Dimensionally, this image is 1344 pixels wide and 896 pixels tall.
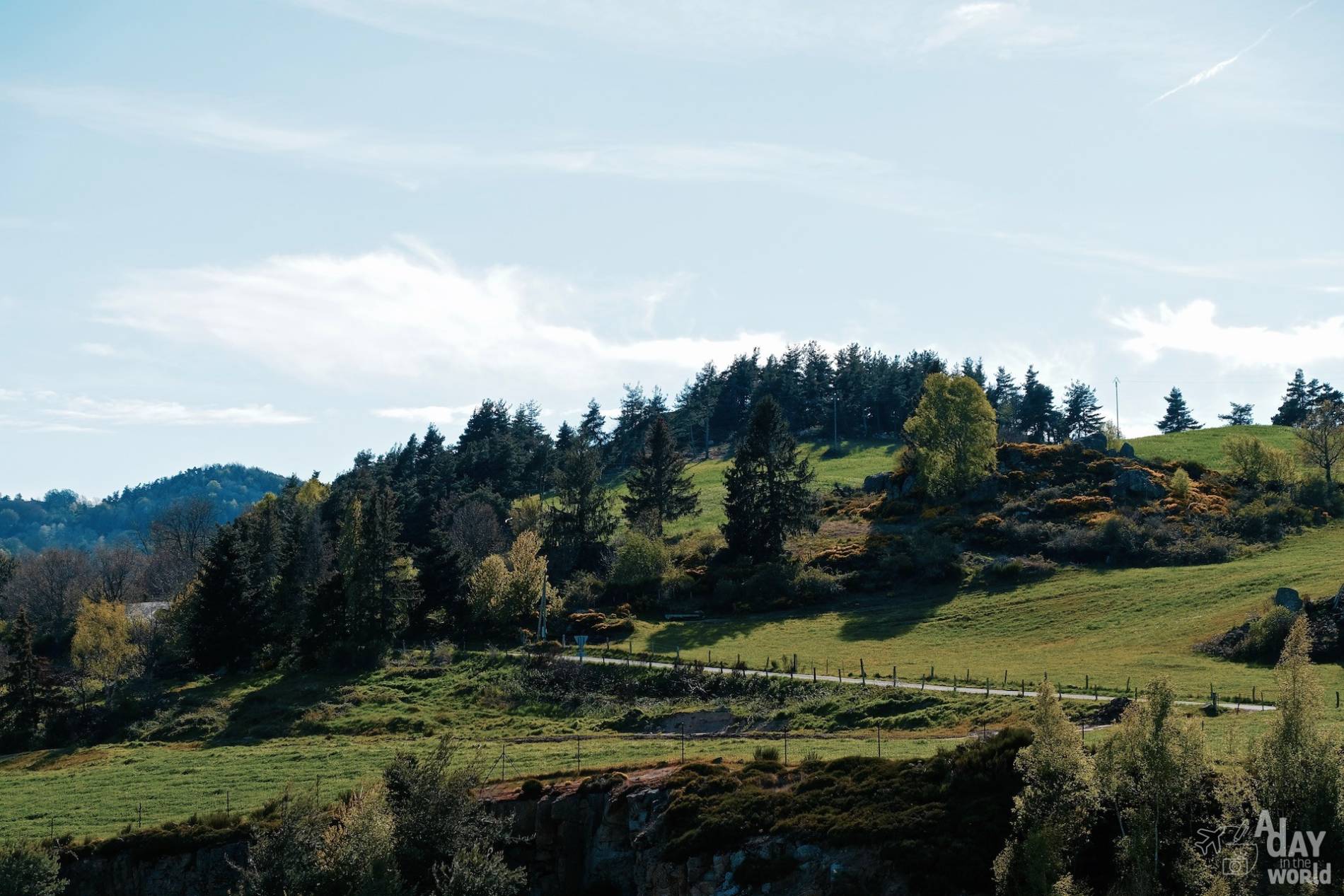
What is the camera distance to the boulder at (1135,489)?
A: 97.5 m

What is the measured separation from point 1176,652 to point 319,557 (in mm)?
67135

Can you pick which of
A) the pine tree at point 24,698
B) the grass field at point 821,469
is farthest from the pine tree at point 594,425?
the pine tree at point 24,698

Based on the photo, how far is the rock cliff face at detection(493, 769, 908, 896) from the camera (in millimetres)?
34281

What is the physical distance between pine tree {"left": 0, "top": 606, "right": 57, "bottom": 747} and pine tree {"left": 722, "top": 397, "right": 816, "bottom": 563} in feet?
162

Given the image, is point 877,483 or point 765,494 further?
point 877,483

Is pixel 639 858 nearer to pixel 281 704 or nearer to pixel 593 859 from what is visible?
pixel 593 859

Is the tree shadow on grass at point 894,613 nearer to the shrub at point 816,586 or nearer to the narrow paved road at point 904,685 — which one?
the shrub at point 816,586

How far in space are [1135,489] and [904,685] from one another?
48.1 meters

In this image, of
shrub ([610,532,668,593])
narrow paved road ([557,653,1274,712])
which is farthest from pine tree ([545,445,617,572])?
narrow paved road ([557,653,1274,712])

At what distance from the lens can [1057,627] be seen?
72.9 metres

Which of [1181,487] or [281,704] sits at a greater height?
[1181,487]

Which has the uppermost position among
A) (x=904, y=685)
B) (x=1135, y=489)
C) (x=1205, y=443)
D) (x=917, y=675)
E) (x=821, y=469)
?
(x=1205, y=443)

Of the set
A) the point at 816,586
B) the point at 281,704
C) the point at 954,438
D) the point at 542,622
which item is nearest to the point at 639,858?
the point at 281,704

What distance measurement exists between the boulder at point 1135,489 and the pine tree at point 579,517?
43.9 metres
